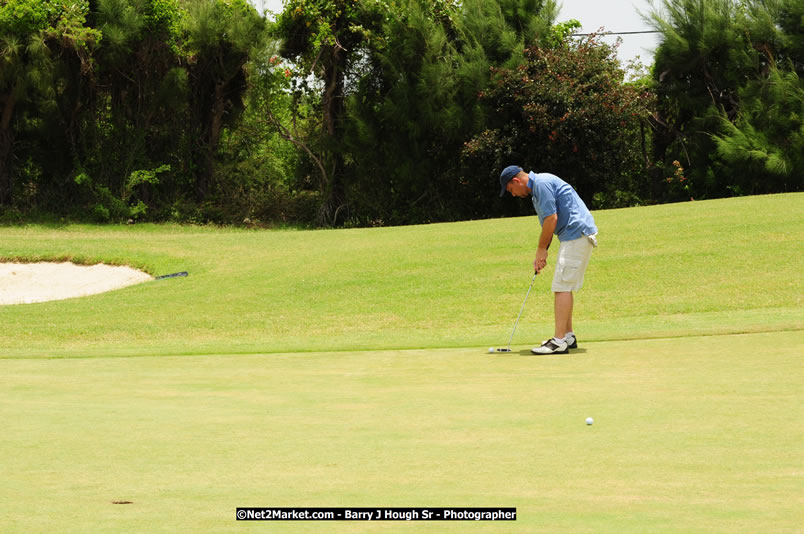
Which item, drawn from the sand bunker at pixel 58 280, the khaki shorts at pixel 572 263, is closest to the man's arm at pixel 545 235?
the khaki shorts at pixel 572 263

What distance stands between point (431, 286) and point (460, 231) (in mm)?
6406

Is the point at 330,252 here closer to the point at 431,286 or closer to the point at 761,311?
the point at 431,286

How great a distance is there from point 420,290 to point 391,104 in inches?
744

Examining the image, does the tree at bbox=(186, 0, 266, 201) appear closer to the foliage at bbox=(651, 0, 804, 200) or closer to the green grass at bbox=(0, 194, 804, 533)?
the foliage at bbox=(651, 0, 804, 200)

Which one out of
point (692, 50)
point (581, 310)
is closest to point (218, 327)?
point (581, 310)

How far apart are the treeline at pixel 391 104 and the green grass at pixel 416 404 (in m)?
16.3

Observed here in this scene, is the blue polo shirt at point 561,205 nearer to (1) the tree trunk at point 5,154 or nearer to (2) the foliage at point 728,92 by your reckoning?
(2) the foliage at point 728,92

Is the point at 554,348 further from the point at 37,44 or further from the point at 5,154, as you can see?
the point at 5,154

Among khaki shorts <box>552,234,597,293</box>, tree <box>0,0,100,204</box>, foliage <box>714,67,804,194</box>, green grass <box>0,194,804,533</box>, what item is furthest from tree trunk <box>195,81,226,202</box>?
khaki shorts <box>552,234,597,293</box>

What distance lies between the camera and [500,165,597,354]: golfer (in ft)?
33.3

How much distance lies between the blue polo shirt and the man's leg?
0.59 metres

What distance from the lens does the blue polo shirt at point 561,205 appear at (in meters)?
10.2

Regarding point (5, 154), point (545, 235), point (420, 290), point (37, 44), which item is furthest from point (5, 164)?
point (545, 235)

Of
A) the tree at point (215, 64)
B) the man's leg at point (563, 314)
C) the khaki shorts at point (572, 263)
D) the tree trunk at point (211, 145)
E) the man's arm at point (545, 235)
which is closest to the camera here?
the man's leg at point (563, 314)
